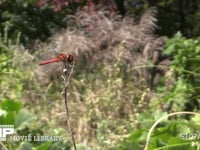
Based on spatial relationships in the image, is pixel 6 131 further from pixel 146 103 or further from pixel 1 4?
pixel 1 4

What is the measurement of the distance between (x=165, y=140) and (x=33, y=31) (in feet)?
15.4

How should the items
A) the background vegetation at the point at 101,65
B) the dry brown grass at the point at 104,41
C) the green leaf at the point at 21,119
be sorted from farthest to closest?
the dry brown grass at the point at 104,41 → the background vegetation at the point at 101,65 → the green leaf at the point at 21,119

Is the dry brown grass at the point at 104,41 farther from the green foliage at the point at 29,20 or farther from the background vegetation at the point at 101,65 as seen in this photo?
the green foliage at the point at 29,20

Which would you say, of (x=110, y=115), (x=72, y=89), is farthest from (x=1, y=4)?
(x=110, y=115)

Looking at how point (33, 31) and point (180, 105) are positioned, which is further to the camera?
point (33, 31)

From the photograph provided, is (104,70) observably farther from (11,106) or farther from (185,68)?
(11,106)

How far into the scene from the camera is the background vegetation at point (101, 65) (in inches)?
136

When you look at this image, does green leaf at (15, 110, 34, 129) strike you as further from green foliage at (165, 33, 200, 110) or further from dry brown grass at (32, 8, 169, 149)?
green foliage at (165, 33, 200, 110)

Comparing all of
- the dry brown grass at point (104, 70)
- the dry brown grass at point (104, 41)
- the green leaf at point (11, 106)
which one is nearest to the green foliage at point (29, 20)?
the dry brown grass at point (104, 70)

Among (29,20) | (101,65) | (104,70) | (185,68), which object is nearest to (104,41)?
(101,65)

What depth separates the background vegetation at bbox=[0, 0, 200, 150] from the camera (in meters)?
3.46

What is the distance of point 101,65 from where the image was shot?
466 cm

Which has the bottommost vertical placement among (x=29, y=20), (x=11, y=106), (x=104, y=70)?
(x=104, y=70)

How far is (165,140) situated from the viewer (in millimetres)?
1429
